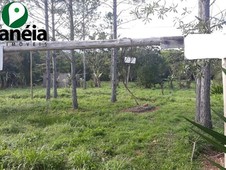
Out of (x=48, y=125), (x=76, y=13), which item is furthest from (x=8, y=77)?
(x=48, y=125)

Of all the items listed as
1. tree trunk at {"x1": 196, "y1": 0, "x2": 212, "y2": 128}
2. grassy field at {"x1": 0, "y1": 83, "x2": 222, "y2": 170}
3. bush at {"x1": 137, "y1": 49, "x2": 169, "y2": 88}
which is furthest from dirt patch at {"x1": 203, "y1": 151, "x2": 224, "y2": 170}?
bush at {"x1": 137, "y1": 49, "x2": 169, "y2": 88}

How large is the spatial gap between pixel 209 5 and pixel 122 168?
8.76 feet

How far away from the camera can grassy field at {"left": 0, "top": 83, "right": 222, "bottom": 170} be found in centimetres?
332

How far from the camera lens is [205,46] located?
1.19 meters

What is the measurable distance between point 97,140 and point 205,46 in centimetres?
340

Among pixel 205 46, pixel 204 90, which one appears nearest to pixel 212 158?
pixel 204 90

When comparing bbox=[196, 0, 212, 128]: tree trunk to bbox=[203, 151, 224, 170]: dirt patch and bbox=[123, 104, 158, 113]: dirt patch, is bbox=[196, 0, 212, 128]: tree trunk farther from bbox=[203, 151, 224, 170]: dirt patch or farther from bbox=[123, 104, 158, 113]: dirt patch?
bbox=[123, 104, 158, 113]: dirt patch

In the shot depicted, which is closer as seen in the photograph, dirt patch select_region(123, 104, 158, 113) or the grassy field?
the grassy field

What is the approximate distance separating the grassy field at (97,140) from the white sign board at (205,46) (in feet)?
7.27

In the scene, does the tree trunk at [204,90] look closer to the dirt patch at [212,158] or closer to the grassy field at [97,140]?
the grassy field at [97,140]

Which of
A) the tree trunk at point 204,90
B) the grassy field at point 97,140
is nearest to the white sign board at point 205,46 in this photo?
the grassy field at point 97,140

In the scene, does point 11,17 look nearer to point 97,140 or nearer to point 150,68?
point 97,140

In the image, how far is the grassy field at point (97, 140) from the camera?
10.9 feet

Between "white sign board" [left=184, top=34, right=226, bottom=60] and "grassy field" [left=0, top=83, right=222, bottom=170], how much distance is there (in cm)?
222
